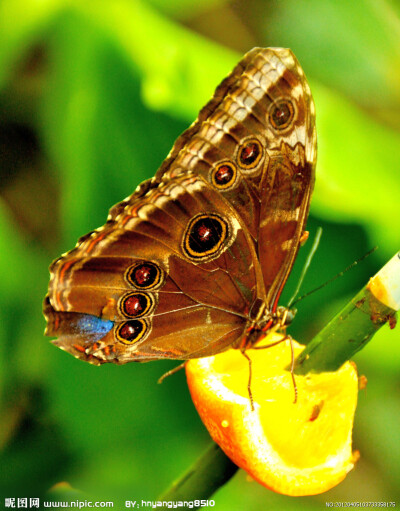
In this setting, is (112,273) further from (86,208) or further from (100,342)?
(86,208)

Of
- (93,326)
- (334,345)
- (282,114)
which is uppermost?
(282,114)

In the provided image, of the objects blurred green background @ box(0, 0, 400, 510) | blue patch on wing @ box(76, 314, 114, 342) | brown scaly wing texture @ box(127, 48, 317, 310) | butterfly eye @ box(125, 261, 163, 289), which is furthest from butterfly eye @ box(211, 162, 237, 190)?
blurred green background @ box(0, 0, 400, 510)

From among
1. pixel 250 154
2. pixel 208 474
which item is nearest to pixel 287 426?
pixel 208 474

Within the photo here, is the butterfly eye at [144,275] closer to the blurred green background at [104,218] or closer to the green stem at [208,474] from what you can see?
the green stem at [208,474]

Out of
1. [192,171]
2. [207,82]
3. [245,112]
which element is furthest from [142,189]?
[207,82]

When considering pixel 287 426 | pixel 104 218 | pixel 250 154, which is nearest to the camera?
pixel 287 426

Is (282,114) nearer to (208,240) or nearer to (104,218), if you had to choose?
(208,240)
